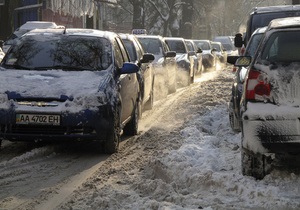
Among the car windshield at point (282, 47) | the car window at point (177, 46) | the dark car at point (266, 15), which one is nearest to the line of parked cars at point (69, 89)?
the car windshield at point (282, 47)

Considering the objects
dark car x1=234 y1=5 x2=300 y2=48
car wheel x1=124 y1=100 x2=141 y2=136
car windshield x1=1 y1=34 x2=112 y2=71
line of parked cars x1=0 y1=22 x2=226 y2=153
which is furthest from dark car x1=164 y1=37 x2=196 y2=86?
car windshield x1=1 y1=34 x2=112 y2=71

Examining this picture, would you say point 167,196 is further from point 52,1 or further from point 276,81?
point 52,1

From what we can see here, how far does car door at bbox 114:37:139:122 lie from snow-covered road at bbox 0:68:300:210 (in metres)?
0.47

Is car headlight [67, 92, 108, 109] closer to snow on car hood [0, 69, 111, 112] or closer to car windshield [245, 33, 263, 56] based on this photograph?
snow on car hood [0, 69, 111, 112]

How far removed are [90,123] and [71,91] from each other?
455mm

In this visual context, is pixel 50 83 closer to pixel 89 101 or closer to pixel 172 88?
pixel 89 101

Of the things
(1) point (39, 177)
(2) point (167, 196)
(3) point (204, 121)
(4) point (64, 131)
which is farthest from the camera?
(3) point (204, 121)

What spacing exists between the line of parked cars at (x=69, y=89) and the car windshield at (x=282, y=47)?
235 centimetres

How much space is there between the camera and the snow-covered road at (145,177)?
5.66 m

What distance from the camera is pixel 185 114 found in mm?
12484

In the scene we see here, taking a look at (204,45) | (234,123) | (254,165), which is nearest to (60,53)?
(234,123)

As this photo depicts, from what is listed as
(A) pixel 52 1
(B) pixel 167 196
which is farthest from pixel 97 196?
(A) pixel 52 1

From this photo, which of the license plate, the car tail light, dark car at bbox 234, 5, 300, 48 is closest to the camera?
the car tail light

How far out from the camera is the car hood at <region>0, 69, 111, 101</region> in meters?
7.93
